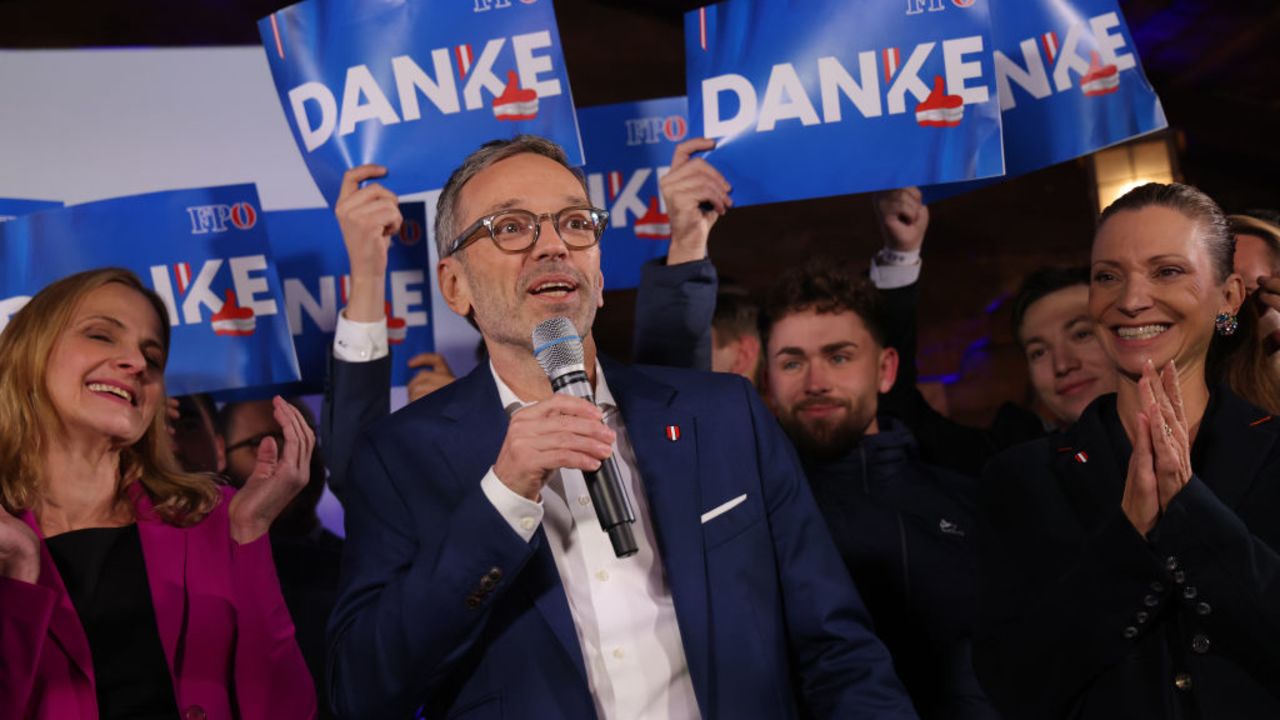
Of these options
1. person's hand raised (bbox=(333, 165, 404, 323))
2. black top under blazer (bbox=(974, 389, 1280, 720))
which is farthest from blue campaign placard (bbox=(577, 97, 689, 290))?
black top under blazer (bbox=(974, 389, 1280, 720))

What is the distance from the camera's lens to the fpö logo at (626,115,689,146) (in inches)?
141

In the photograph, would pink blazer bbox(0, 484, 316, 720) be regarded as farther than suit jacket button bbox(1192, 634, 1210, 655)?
Yes

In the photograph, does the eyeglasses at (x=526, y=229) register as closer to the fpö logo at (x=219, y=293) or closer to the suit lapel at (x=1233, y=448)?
the suit lapel at (x=1233, y=448)

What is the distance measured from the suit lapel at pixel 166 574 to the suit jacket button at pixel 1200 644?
1827mm

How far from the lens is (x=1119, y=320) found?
2182 millimetres

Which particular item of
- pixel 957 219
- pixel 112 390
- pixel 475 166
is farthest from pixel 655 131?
pixel 957 219

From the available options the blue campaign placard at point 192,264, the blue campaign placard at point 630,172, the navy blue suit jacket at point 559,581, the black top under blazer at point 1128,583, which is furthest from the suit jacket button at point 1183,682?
the blue campaign placard at point 192,264

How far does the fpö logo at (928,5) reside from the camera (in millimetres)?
2873

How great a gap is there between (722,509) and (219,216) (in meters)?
1.86

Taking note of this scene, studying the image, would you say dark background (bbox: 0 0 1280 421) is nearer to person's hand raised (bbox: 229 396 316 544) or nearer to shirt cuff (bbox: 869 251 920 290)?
shirt cuff (bbox: 869 251 920 290)

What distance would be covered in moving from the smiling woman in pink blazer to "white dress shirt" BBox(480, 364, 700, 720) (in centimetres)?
85

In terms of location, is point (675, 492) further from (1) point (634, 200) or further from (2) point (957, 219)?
(2) point (957, 219)

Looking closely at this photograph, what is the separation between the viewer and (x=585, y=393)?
173 centimetres

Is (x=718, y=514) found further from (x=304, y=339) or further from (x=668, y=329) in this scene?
(x=304, y=339)
